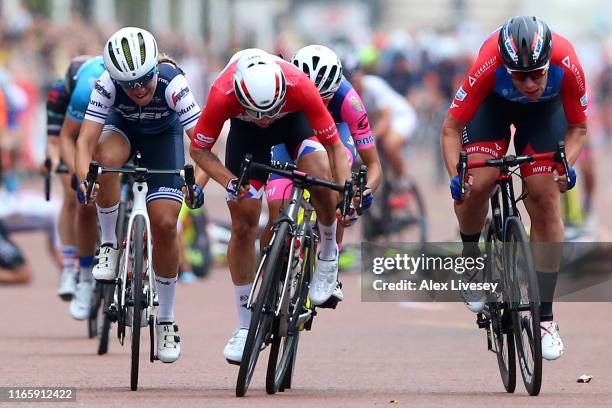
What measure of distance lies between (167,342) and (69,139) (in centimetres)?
284

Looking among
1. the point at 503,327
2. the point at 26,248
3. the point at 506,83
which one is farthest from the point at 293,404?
the point at 26,248

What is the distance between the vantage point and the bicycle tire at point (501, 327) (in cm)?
999

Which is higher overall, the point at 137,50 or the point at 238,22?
the point at 238,22

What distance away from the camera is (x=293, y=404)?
9500 millimetres

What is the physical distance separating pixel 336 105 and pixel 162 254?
4.89 ft

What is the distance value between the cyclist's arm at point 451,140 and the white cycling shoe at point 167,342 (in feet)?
6.09

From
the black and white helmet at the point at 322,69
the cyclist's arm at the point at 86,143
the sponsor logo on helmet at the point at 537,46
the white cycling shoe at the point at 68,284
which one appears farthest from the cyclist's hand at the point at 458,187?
the white cycling shoe at the point at 68,284

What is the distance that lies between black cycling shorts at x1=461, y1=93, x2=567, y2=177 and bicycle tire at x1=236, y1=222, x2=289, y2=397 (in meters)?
1.50

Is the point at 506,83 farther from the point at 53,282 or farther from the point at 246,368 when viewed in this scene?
the point at 53,282

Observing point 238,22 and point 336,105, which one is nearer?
point 336,105

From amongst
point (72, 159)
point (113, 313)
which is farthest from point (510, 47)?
A: point (72, 159)

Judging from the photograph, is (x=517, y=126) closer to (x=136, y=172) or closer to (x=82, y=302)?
(x=136, y=172)

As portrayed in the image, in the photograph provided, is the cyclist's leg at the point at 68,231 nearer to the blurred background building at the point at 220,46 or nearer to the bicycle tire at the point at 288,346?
the blurred background building at the point at 220,46

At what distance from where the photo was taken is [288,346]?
10.2 m
